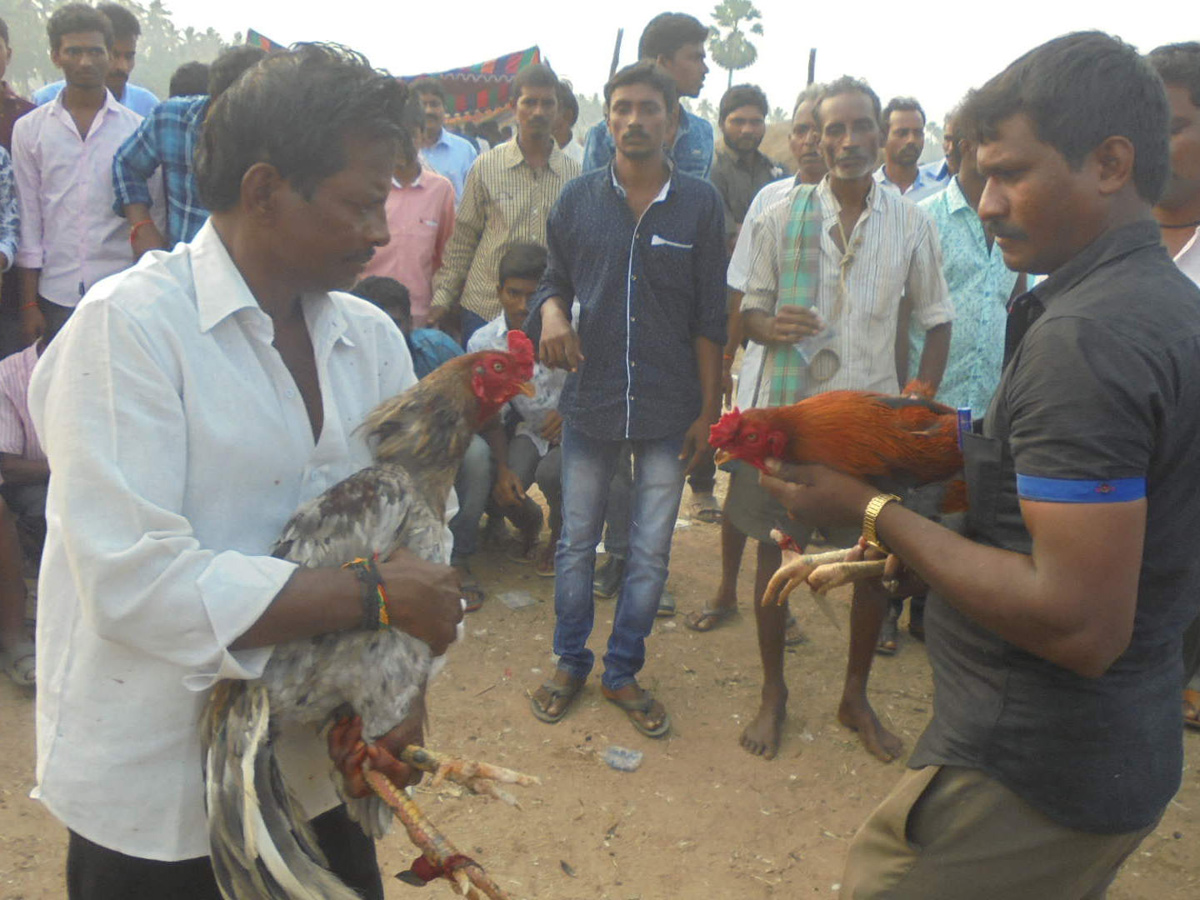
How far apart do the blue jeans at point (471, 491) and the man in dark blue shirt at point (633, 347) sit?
146cm

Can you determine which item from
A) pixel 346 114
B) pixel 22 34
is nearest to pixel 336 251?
pixel 346 114

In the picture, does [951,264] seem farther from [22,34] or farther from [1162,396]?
[22,34]

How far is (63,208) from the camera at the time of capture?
17.7ft

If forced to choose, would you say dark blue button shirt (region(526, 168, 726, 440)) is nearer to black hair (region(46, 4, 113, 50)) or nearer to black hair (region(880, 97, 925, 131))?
black hair (region(880, 97, 925, 131))

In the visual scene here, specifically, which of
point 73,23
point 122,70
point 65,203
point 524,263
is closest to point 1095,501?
point 524,263

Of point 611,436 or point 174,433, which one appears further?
point 611,436

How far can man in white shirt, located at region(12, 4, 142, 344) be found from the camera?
536 cm

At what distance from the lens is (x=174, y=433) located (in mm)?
1500

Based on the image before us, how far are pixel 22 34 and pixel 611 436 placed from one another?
188 ft

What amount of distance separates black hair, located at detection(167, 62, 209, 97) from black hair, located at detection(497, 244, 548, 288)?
2661 millimetres

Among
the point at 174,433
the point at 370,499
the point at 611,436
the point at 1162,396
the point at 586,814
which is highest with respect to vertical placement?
the point at 1162,396

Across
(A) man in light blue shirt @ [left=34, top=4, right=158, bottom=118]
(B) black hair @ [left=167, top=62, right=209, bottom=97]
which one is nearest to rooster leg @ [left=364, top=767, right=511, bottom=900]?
(B) black hair @ [left=167, top=62, right=209, bottom=97]

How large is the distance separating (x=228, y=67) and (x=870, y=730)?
362 centimetres

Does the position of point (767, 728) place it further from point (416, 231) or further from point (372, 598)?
point (416, 231)
